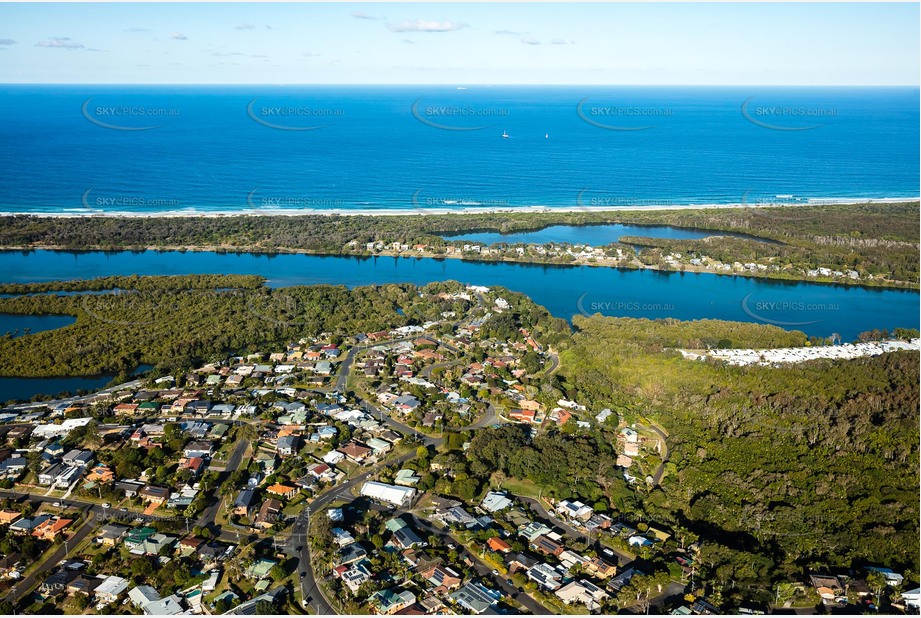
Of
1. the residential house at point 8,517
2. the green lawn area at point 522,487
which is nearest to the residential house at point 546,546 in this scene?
the green lawn area at point 522,487

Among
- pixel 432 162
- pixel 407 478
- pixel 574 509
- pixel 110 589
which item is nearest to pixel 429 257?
pixel 407 478

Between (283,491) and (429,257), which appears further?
(429,257)

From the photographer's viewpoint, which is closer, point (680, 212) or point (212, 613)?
point (212, 613)

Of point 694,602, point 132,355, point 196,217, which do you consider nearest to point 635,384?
point 694,602

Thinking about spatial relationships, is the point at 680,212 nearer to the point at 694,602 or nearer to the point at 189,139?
the point at 694,602

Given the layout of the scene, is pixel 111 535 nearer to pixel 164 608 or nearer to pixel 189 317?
pixel 164 608

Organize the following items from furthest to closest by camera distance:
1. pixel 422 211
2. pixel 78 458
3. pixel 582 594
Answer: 1. pixel 422 211
2. pixel 78 458
3. pixel 582 594

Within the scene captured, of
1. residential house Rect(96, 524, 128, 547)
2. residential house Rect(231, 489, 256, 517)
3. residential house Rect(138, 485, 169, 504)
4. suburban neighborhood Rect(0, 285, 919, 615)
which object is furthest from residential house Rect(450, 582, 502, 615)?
residential house Rect(138, 485, 169, 504)
